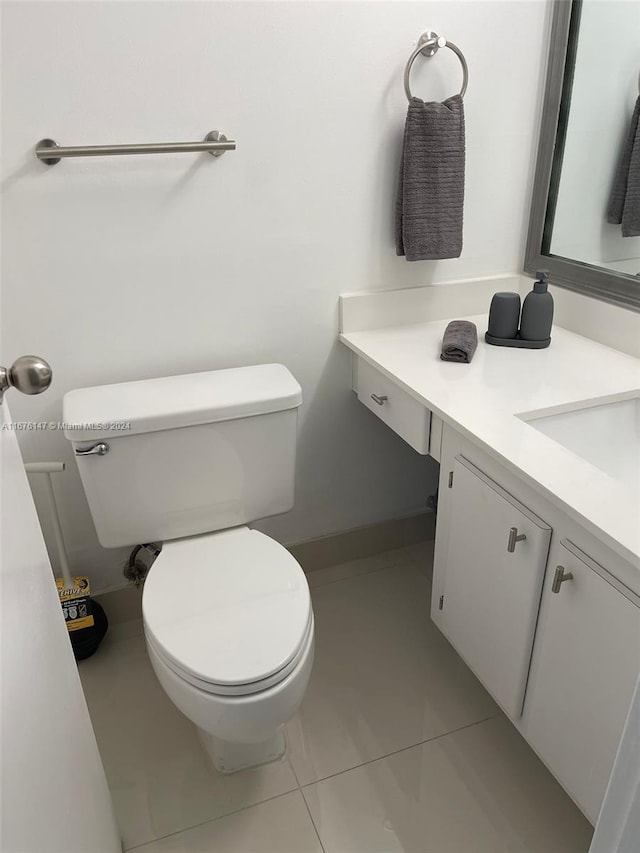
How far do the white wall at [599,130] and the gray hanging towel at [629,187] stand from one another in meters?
0.02

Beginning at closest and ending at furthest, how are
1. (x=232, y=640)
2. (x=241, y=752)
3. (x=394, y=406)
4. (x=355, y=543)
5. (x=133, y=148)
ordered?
(x=232, y=640)
(x=133, y=148)
(x=241, y=752)
(x=394, y=406)
(x=355, y=543)

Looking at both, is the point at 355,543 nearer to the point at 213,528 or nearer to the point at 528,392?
the point at 213,528

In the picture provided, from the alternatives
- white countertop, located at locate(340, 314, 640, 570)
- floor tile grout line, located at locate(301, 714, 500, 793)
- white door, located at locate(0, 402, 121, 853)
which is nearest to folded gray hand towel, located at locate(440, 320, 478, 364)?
white countertop, located at locate(340, 314, 640, 570)

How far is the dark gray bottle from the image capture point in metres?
1.61

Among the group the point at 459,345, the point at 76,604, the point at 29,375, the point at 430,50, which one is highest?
the point at 430,50

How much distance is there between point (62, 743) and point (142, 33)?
1.34 m

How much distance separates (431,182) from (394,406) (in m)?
0.56

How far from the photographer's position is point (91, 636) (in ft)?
5.82

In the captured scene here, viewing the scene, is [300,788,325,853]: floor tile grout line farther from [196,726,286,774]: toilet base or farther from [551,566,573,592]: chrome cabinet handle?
[551,566,573,592]: chrome cabinet handle

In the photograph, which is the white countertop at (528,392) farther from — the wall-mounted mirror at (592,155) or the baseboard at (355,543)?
the baseboard at (355,543)

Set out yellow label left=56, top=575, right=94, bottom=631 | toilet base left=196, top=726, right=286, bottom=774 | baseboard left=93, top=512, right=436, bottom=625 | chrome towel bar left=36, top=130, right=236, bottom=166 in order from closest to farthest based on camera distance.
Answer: chrome towel bar left=36, top=130, right=236, bottom=166 → toilet base left=196, top=726, right=286, bottom=774 → yellow label left=56, top=575, right=94, bottom=631 → baseboard left=93, top=512, right=436, bottom=625

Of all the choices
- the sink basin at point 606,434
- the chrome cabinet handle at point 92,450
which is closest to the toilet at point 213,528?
the chrome cabinet handle at point 92,450

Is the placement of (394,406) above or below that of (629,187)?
below

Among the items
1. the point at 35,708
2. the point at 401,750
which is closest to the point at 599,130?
the point at 401,750
